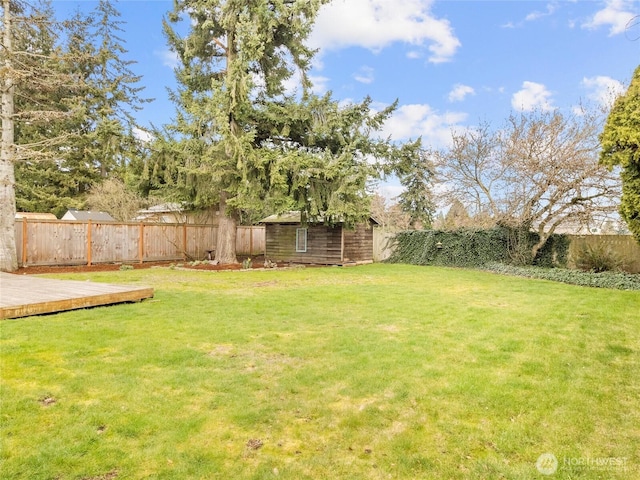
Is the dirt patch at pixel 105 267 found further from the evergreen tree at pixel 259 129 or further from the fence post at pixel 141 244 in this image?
the evergreen tree at pixel 259 129

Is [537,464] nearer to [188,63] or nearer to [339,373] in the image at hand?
[339,373]

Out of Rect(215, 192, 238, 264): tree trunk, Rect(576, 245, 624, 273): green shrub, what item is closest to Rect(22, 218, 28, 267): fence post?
Rect(215, 192, 238, 264): tree trunk

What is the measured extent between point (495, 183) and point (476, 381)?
12943 millimetres

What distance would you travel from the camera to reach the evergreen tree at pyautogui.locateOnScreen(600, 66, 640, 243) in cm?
832

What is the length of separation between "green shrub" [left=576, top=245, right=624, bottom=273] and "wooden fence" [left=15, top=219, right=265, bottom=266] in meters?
14.2

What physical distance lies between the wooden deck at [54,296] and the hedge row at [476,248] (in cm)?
1260

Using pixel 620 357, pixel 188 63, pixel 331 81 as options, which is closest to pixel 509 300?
pixel 620 357

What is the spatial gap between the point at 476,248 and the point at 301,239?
287 inches

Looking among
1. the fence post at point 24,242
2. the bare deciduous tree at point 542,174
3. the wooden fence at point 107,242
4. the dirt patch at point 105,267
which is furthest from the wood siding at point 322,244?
the fence post at point 24,242

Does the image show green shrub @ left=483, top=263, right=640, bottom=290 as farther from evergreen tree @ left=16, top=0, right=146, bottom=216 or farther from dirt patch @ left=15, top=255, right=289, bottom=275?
evergreen tree @ left=16, top=0, right=146, bottom=216

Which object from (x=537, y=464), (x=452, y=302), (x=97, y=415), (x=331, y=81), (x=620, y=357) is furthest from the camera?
(x=331, y=81)

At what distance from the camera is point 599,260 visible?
40.9ft

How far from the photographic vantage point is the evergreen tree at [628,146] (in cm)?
832

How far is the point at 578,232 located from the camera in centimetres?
1365
